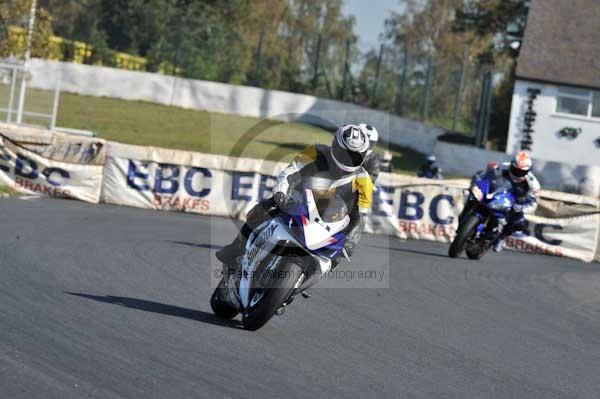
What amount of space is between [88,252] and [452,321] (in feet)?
13.6

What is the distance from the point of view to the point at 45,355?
6000mm

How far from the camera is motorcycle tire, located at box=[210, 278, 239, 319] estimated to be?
7945 millimetres

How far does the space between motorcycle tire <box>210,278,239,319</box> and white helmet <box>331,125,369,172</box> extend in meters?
1.34

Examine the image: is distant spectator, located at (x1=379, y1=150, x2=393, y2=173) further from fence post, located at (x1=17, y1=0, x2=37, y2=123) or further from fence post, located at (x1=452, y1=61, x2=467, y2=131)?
fence post, located at (x1=452, y1=61, x2=467, y2=131)

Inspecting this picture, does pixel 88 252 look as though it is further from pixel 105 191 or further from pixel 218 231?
pixel 105 191

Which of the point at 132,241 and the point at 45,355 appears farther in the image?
the point at 132,241

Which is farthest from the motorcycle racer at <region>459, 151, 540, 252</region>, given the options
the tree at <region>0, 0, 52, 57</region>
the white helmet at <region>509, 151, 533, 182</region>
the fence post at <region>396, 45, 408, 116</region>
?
the fence post at <region>396, 45, 408, 116</region>

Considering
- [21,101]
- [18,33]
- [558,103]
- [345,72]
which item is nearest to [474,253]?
[21,101]

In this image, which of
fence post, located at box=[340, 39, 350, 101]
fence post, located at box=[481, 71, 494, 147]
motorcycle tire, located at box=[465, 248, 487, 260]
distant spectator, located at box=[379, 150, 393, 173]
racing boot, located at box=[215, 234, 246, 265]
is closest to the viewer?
racing boot, located at box=[215, 234, 246, 265]

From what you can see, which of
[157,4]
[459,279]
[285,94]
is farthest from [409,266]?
[157,4]

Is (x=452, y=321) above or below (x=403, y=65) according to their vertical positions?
below

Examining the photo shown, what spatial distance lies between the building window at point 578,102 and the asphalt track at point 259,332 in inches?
959

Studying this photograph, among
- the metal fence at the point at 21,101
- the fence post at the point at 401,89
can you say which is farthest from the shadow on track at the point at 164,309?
the fence post at the point at 401,89

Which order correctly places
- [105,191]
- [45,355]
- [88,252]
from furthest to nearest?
[105,191]
[88,252]
[45,355]
